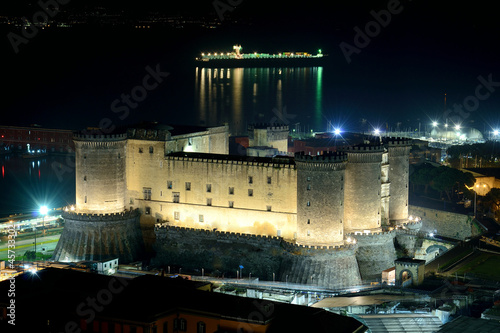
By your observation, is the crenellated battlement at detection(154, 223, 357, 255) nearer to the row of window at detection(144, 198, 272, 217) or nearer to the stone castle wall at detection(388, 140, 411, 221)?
the row of window at detection(144, 198, 272, 217)

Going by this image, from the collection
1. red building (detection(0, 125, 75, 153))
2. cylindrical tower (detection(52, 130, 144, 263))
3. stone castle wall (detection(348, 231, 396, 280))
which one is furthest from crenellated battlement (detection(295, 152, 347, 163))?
red building (detection(0, 125, 75, 153))

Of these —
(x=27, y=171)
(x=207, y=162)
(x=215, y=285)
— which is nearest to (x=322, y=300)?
(x=215, y=285)

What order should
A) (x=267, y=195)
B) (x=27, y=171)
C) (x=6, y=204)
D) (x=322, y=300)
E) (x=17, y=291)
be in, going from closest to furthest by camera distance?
(x=17, y=291), (x=322, y=300), (x=267, y=195), (x=6, y=204), (x=27, y=171)

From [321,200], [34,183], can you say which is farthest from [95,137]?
[34,183]

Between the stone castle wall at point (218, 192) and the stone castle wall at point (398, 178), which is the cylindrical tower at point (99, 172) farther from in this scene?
the stone castle wall at point (398, 178)

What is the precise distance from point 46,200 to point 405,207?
4687 cm

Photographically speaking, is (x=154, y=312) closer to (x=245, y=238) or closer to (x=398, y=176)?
(x=245, y=238)

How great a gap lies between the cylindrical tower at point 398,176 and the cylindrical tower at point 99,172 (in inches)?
724

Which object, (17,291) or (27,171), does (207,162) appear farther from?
(27,171)

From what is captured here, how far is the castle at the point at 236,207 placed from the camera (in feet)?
169

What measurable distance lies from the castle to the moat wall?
65 mm

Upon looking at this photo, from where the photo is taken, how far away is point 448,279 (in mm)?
49781

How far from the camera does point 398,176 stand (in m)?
57.9

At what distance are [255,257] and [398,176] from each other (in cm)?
1181
